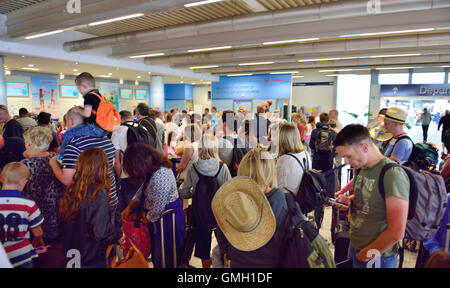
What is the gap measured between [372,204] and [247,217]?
2.77 feet

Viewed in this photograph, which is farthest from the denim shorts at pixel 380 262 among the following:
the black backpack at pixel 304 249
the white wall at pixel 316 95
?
the white wall at pixel 316 95

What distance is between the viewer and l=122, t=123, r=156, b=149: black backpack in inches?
148

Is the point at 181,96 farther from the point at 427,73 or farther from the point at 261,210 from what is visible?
the point at 261,210

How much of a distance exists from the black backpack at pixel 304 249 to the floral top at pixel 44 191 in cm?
201

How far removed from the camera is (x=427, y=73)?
46.3 ft

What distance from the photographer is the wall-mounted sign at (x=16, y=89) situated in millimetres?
12727

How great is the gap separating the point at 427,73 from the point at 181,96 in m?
15.3

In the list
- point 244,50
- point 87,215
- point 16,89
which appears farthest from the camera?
point 16,89

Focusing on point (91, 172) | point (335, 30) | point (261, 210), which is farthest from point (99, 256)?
point (335, 30)

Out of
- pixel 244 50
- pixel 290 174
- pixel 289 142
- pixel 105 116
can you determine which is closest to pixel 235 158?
pixel 289 142

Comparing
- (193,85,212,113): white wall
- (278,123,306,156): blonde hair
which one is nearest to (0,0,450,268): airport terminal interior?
(278,123,306,156): blonde hair

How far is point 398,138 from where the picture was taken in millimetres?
3080

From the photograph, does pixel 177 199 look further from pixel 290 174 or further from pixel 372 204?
pixel 372 204

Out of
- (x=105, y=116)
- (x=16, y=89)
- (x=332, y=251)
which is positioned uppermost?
(x=16, y=89)
